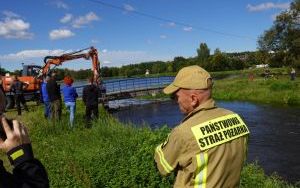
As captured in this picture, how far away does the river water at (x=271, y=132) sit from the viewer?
1424 cm

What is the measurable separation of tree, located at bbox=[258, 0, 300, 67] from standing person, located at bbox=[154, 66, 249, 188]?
60.1 m

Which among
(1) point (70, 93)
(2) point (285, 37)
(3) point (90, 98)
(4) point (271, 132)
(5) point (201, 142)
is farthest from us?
(2) point (285, 37)

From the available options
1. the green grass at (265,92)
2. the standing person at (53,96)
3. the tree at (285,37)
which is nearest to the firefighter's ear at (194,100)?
the standing person at (53,96)

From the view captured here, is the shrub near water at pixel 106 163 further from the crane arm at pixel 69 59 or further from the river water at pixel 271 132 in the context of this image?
the crane arm at pixel 69 59

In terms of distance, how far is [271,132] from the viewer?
2102 cm

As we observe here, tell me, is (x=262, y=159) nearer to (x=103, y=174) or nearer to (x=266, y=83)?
(x=103, y=174)

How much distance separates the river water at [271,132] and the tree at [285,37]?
31282mm

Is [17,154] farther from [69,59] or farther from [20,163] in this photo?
[69,59]

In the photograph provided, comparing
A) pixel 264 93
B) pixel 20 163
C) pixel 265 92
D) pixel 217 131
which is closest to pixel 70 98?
pixel 217 131

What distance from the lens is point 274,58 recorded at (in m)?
66.8

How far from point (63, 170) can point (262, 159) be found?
868 cm

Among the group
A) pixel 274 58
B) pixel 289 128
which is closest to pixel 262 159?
pixel 289 128

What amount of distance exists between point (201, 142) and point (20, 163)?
1.21 metres

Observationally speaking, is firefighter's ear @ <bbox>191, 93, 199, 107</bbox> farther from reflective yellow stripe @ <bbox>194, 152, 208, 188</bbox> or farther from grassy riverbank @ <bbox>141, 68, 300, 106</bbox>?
grassy riverbank @ <bbox>141, 68, 300, 106</bbox>
